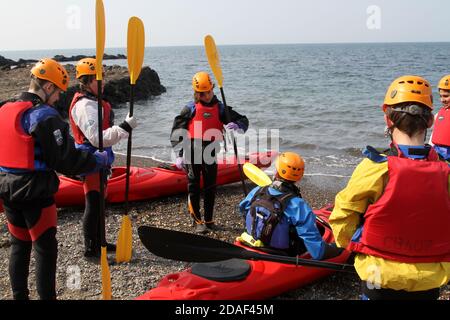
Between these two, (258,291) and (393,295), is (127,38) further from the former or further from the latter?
(393,295)

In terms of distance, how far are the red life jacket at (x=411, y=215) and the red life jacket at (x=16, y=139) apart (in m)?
2.14

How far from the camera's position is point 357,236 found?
2248 mm

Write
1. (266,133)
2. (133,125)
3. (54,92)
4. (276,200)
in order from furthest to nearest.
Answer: (266,133) → (133,125) → (276,200) → (54,92)

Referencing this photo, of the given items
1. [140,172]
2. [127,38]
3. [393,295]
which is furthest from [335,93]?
[393,295]

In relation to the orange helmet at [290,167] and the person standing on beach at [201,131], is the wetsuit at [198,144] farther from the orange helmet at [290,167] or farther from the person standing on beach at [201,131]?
the orange helmet at [290,167]

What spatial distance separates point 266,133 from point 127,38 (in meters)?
8.97

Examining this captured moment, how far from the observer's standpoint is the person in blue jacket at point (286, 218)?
130 inches

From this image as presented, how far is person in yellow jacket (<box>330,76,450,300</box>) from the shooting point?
6.59 ft

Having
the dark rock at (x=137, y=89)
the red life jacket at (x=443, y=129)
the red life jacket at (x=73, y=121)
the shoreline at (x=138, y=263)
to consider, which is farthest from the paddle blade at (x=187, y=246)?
the dark rock at (x=137, y=89)

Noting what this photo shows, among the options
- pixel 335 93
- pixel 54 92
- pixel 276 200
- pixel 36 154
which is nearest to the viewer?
pixel 36 154

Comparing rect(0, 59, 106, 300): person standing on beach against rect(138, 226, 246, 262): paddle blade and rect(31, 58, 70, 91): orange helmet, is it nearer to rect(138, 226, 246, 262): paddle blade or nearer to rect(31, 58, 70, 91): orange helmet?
rect(31, 58, 70, 91): orange helmet

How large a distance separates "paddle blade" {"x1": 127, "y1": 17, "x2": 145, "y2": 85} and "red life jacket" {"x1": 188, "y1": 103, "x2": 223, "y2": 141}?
1.07 m

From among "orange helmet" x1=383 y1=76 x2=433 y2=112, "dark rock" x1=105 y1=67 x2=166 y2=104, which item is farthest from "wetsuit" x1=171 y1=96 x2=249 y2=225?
"dark rock" x1=105 y1=67 x2=166 y2=104

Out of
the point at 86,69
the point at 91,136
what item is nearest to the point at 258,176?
the point at 91,136
